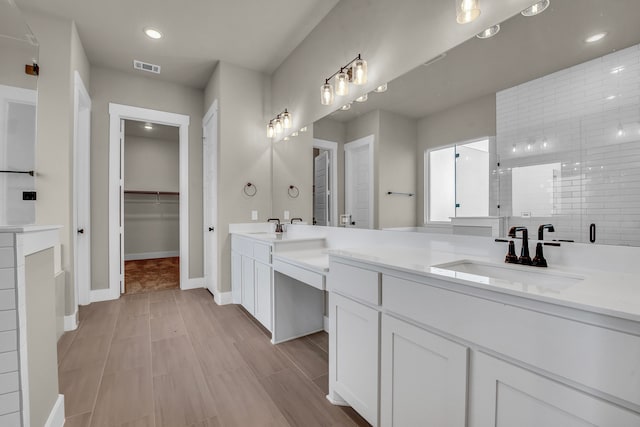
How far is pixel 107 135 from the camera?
3678 millimetres

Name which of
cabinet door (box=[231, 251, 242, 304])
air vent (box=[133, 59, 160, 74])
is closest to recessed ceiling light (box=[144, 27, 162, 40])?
air vent (box=[133, 59, 160, 74])

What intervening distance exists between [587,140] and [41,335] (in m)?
2.52

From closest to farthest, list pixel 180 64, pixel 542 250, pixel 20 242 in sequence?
pixel 20 242, pixel 542 250, pixel 180 64

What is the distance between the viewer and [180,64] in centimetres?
361

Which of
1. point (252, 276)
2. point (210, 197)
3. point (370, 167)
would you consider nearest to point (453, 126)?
point (370, 167)

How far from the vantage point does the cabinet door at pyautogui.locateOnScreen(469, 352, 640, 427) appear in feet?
2.34

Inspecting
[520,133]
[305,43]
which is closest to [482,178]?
[520,133]

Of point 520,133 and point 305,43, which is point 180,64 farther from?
point 520,133

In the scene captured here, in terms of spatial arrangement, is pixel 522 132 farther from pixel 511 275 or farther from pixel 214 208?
pixel 214 208

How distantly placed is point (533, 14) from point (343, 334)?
1.82 metres

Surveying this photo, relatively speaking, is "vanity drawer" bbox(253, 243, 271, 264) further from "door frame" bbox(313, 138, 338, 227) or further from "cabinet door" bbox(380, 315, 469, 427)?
"cabinet door" bbox(380, 315, 469, 427)

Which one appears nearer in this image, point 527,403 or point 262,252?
point 527,403

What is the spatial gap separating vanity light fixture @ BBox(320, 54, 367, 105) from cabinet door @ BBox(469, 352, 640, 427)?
1.97 metres

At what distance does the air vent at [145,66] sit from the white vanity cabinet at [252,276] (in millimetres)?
2416
